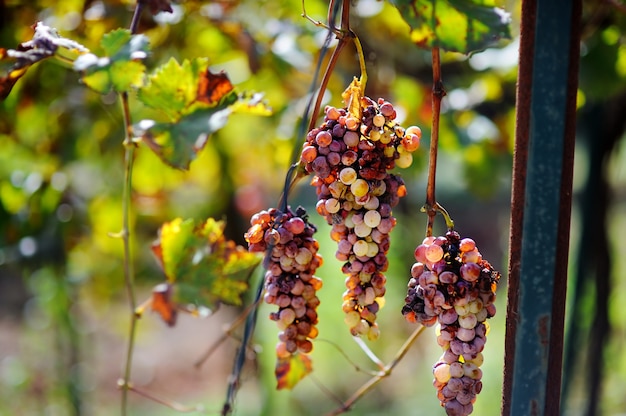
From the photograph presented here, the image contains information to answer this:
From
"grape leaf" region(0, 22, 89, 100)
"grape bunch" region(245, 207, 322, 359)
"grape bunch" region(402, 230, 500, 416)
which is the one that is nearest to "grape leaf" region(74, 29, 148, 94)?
"grape leaf" region(0, 22, 89, 100)

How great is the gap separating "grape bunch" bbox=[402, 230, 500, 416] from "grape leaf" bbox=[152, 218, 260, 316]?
23 centimetres

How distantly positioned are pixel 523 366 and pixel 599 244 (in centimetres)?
78

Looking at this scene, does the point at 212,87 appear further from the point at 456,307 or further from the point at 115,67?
the point at 456,307

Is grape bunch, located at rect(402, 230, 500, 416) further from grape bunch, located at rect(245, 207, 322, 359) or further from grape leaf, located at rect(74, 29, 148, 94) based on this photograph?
grape leaf, located at rect(74, 29, 148, 94)

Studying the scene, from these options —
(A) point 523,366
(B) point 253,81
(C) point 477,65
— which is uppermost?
(C) point 477,65

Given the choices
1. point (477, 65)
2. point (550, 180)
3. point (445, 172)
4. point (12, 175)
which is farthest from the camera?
point (445, 172)

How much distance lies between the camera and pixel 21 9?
1.07m

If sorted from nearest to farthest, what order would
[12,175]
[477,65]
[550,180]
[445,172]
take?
[550,180] < [477,65] < [12,175] < [445,172]

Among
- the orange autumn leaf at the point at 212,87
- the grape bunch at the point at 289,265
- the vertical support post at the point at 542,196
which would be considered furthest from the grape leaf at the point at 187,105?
the vertical support post at the point at 542,196

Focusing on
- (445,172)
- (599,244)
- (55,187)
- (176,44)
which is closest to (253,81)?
(176,44)

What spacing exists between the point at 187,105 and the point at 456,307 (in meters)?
0.30

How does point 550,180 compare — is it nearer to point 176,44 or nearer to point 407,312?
point 407,312

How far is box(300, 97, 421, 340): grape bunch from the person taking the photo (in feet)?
1.44

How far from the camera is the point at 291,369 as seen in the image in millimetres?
584
